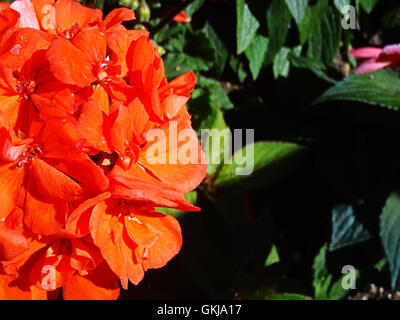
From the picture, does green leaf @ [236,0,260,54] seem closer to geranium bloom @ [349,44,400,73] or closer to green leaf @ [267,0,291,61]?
green leaf @ [267,0,291,61]

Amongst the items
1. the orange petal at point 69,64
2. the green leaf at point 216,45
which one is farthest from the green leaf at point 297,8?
the orange petal at point 69,64

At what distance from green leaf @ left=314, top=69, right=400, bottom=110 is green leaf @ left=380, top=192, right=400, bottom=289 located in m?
0.29

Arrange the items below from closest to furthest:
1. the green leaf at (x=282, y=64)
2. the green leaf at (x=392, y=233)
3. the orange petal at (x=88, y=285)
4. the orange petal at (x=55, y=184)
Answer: the orange petal at (x=55, y=184)
the orange petal at (x=88, y=285)
the green leaf at (x=392, y=233)
the green leaf at (x=282, y=64)

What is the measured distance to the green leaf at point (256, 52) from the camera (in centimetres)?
159

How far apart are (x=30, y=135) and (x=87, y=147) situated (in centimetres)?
8

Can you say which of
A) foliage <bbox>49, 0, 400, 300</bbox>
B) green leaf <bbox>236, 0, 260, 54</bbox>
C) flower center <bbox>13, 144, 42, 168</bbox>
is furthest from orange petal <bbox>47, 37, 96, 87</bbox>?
green leaf <bbox>236, 0, 260, 54</bbox>

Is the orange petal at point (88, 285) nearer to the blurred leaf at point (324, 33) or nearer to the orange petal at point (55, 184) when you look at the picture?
the orange petal at point (55, 184)

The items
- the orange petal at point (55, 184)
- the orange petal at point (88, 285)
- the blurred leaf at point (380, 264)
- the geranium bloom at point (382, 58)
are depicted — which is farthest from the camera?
the blurred leaf at point (380, 264)

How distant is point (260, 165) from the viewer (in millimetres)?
1462

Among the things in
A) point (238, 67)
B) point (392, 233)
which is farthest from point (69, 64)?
point (238, 67)

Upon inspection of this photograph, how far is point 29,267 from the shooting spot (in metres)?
0.80

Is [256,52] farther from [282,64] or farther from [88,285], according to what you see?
[88,285]

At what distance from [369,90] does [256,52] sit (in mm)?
362

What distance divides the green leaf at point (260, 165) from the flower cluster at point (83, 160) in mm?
592
